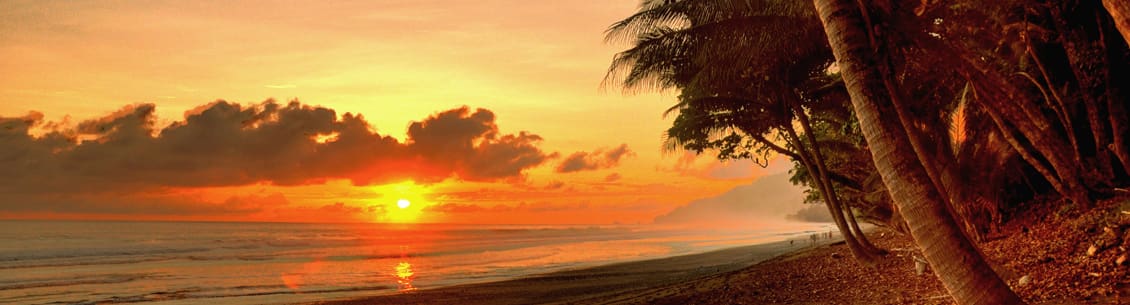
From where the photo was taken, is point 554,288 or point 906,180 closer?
point 906,180

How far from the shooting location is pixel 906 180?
493 centimetres

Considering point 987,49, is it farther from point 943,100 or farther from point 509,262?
point 509,262

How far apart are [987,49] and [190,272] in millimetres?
26271

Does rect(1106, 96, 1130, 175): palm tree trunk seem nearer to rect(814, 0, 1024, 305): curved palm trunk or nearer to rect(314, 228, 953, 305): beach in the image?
rect(314, 228, 953, 305): beach

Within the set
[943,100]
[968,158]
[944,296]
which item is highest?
[943,100]

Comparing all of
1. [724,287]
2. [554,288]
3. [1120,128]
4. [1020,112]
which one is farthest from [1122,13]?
[554,288]

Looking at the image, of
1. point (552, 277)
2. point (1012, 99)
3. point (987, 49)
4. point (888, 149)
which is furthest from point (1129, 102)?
point (552, 277)

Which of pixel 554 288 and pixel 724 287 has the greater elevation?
pixel 554 288

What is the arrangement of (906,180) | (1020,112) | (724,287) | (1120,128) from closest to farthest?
(906,180)
(1120,128)
(1020,112)
(724,287)

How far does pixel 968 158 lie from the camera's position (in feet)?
41.3

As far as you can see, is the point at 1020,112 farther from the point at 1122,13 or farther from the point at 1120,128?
the point at 1122,13

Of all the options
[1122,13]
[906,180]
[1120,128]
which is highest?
[1122,13]

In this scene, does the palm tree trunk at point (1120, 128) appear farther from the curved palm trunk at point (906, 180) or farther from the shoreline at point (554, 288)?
the shoreline at point (554, 288)

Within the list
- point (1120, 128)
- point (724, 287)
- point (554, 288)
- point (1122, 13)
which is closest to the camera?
Result: point (1122, 13)
